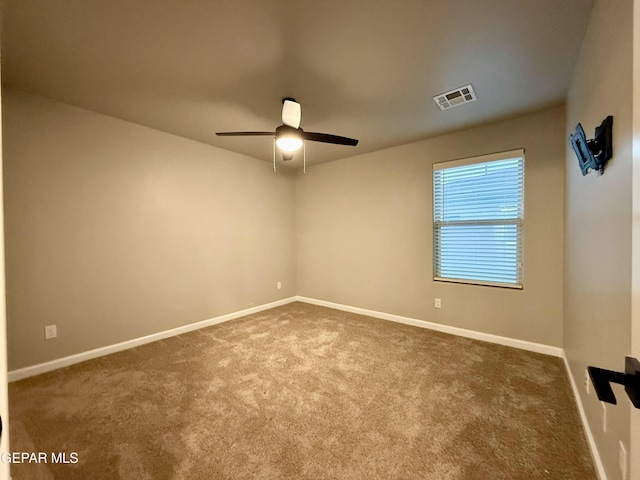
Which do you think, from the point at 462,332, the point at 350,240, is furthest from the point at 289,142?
the point at 462,332

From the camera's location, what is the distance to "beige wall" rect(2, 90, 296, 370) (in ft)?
7.96

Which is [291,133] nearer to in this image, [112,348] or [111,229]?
[111,229]

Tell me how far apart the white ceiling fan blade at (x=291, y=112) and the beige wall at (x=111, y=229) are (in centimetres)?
184

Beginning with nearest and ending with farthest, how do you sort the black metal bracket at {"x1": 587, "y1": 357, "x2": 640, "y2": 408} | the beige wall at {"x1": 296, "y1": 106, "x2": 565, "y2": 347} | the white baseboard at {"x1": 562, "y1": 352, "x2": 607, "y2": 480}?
the black metal bracket at {"x1": 587, "y1": 357, "x2": 640, "y2": 408}, the white baseboard at {"x1": 562, "y1": 352, "x2": 607, "y2": 480}, the beige wall at {"x1": 296, "y1": 106, "x2": 565, "y2": 347}

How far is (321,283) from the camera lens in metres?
4.75

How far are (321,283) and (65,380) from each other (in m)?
3.29

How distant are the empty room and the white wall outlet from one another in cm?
3

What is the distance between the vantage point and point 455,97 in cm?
252

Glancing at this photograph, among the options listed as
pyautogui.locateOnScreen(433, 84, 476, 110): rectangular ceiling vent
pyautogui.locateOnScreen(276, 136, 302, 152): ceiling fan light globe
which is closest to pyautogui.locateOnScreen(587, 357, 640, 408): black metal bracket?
pyautogui.locateOnScreen(276, 136, 302, 152): ceiling fan light globe

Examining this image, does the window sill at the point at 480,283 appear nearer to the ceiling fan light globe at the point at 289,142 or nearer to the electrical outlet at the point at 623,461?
the electrical outlet at the point at 623,461

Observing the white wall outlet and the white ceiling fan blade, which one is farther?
the white wall outlet

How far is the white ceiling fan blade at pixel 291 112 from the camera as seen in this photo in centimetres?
224

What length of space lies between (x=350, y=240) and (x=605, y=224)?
3129 mm

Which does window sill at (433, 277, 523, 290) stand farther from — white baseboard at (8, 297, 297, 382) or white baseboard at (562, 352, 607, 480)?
white baseboard at (8, 297, 297, 382)
